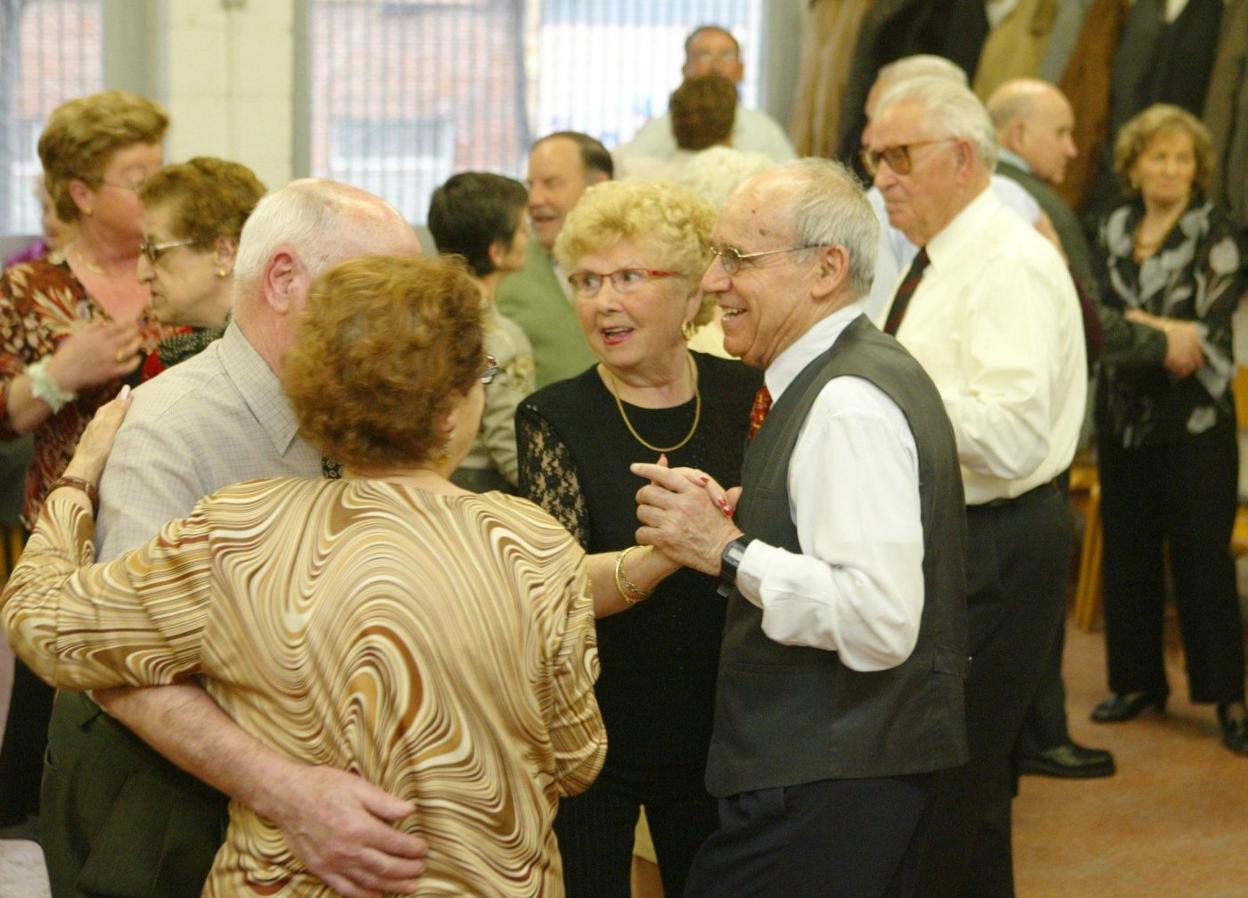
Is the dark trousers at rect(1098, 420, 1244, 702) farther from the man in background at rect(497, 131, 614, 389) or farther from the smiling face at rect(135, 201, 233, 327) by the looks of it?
the smiling face at rect(135, 201, 233, 327)

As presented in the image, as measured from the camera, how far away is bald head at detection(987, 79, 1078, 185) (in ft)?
15.8

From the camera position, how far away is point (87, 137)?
10.4 feet

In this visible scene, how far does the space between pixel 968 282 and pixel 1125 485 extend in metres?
2.22

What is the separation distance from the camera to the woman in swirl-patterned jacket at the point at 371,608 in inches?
62.4

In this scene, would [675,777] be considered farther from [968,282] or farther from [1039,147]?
[1039,147]

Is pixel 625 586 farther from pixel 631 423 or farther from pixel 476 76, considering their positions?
pixel 476 76

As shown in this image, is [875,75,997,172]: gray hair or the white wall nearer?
[875,75,997,172]: gray hair

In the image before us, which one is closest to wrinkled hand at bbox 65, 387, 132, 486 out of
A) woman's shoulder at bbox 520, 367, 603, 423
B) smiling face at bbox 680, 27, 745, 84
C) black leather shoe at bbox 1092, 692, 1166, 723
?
woman's shoulder at bbox 520, 367, 603, 423

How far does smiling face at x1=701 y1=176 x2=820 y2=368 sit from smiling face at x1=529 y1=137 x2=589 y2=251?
7.76ft

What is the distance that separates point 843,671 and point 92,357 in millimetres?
1562

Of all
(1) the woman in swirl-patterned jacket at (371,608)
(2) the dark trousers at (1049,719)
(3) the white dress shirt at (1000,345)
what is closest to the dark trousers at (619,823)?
(1) the woman in swirl-patterned jacket at (371,608)

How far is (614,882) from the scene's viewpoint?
2.47 metres

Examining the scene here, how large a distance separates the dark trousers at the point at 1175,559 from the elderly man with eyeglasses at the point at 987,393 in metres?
1.84

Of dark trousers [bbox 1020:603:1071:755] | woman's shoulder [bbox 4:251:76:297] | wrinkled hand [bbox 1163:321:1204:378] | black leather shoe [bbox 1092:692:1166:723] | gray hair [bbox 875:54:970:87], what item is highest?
gray hair [bbox 875:54:970:87]
